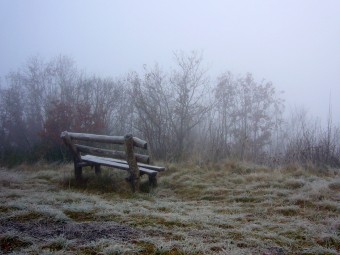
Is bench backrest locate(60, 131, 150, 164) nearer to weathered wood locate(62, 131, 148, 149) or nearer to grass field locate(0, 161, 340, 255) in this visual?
weathered wood locate(62, 131, 148, 149)

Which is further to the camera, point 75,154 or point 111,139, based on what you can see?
point 75,154

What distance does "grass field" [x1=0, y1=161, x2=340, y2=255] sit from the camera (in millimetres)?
3123

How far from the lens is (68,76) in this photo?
26.9m

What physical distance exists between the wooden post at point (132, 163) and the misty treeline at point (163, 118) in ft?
12.1

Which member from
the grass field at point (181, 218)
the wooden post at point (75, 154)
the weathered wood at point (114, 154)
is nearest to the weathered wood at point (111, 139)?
the wooden post at point (75, 154)

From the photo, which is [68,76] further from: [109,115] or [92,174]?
[92,174]

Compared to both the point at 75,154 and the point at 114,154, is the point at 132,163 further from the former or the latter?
the point at 75,154

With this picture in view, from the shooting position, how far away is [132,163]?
616 centimetres

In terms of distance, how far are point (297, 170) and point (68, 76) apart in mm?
22837

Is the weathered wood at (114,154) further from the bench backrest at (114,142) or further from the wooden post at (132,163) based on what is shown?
the wooden post at (132,163)

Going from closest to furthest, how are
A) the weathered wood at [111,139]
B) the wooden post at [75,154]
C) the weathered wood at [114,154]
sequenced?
1. the weathered wood at [111,139]
2. the weathered wood at [114,154]
3. the wooden post at [75,154]

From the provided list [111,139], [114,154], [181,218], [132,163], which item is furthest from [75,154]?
[181,218]

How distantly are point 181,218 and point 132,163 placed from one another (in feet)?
7.49

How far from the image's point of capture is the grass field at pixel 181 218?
123 inches
